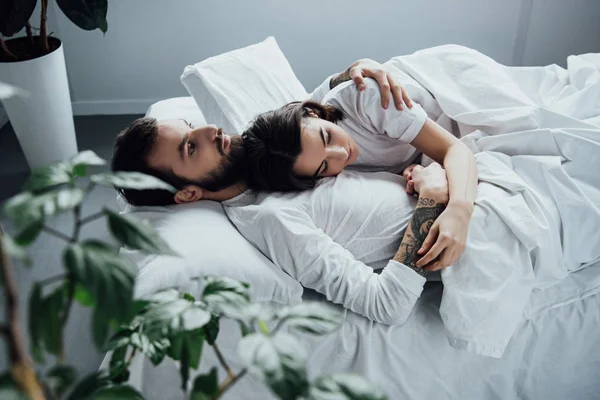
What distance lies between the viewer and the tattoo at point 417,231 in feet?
4.17

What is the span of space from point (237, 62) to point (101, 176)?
1235 mm

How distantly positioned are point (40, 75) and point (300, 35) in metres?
1.17

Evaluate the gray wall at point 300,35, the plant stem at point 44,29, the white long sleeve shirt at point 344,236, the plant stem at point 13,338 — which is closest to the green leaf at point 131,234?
the plant stem at point 13,338

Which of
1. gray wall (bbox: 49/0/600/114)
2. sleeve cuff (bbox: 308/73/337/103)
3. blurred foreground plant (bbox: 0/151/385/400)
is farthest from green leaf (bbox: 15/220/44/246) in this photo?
gray wall (bbox: 49/0/600/114)

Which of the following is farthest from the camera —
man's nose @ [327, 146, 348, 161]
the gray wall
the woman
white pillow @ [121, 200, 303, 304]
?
the gray wall

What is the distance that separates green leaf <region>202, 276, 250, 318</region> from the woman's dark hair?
26.4 inches

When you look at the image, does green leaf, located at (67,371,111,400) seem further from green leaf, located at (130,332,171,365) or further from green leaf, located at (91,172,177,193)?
green leaf, located at (91,172,177,193)

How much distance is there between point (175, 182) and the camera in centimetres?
142

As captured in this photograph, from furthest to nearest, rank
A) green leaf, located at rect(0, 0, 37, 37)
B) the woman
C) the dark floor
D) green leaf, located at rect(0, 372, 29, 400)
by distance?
green leaf, located at rect(0, 0, 37, 37) < the dark floor < the woman < green leaf, located at rect(0, 372, 29, 400)

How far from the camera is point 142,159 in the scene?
1393 mm

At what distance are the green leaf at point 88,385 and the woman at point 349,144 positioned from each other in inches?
29.0

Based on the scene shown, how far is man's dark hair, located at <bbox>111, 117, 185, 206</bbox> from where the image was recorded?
1395mm

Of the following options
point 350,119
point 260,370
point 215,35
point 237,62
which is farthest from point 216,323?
point 215,35

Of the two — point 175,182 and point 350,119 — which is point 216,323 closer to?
point 175,182
